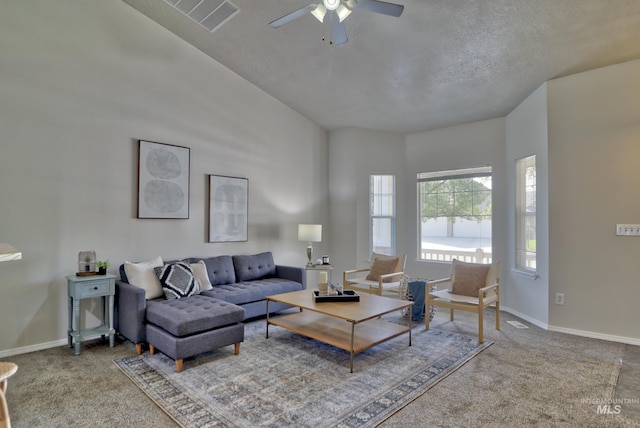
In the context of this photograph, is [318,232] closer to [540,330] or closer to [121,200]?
[121,200]

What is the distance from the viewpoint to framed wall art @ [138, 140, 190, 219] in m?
4.01

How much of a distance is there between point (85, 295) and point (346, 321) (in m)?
2.52

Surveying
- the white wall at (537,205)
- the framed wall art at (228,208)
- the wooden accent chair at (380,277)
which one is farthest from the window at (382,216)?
the framed wall art at (228,208)

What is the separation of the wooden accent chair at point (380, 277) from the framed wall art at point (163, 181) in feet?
7.88

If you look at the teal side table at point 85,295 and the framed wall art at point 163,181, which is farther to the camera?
the framed wall art at point 163,181

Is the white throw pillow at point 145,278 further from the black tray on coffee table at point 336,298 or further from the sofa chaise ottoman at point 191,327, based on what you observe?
the black tray on coffee table at point 336,298

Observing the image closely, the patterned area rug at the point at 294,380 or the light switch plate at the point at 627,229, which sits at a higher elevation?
the light switch plate at the point at 627,229

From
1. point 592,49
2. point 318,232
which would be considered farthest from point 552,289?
point 318,232

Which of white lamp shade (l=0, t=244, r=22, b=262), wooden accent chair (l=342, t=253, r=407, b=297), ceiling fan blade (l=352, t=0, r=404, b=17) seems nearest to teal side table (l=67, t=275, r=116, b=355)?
white lamp shade (l=0, t=244, r=22, b=262)

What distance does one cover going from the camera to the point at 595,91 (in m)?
3.77

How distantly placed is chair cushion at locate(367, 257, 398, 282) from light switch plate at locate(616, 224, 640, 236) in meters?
2.52

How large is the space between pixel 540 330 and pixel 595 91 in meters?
2.76

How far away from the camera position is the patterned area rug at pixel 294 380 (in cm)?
220

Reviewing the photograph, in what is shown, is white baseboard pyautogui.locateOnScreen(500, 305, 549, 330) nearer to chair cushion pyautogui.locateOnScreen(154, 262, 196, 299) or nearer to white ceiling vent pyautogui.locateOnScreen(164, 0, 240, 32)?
chair cushion pyautogui.locateOnScreen(154, 262, 196, 299)
